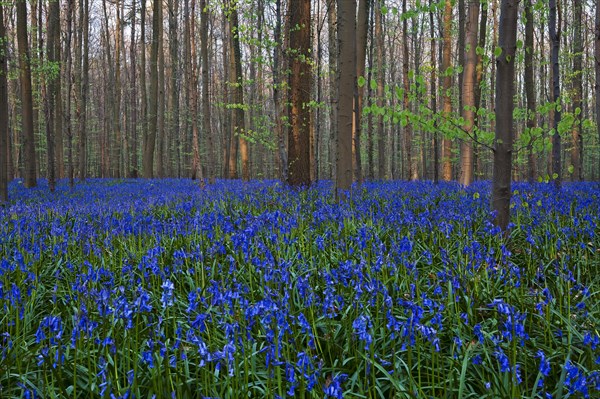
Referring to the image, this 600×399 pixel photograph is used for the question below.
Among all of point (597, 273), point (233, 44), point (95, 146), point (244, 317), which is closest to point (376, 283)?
point (244, 317)

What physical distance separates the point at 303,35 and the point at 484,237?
8384 millimetres

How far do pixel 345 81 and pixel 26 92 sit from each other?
466 inches

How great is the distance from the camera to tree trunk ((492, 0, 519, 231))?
4.73 meters

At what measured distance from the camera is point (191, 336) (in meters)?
1.91

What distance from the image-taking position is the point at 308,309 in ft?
10.4

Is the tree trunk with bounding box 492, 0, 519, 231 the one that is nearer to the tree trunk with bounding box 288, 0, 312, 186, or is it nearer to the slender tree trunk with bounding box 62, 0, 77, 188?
the tree trunk with bounding box 288, 0, 312, 186

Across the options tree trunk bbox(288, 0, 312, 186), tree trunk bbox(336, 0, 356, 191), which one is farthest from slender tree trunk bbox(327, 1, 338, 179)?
tree trunk bbox(336, 0, 356, 191)

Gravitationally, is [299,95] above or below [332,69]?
below

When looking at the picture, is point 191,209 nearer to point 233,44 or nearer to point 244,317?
point 244,317

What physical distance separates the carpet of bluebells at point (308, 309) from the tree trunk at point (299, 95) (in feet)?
14.6

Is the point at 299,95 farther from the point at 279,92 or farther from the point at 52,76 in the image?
the point at 52,76

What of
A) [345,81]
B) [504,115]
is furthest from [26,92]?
[504,115]

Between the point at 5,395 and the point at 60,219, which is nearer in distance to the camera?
the point at 5,395

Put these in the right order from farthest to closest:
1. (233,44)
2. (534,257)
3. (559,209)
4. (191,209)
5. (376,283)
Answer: (233,44)
(191,209)
(559,209)
(534,257)
(376,283)
